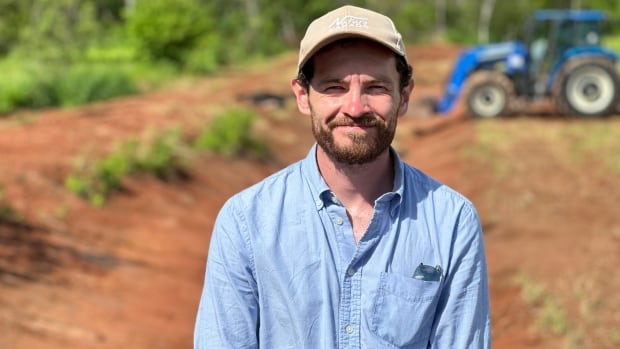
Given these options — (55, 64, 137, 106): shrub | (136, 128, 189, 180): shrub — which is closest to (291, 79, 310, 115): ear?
(136, 128, 189, 180): shrub

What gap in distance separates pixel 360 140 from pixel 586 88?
1557 cm

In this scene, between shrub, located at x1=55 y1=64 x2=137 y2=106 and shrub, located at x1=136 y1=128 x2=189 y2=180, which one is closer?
shrub, located at x1=136 y1=128 x2=189 y2=180

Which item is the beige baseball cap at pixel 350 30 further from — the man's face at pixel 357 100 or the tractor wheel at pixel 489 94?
the tractor wheel at pixel 489 94

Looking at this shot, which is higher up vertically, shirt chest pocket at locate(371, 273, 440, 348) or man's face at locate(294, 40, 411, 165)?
man's face at locate(294, 40, 411, 165)

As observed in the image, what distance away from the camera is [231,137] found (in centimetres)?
1673

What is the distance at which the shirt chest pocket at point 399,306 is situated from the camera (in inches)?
90.4

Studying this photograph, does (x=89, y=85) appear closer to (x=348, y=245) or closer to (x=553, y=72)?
(x=553, y=72)

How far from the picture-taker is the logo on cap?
7.43 ft

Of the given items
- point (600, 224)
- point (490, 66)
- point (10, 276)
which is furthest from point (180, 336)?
point (490, 66)

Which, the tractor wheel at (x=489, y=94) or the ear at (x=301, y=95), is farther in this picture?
the tractor wheel at (x=489, y=94)

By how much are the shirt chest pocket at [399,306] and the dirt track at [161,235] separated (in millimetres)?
5343

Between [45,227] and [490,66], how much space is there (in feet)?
36.8

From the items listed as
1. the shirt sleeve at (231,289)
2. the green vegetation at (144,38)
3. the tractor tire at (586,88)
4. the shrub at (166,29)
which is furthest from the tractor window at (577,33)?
the shirt sleeve at (231,289)

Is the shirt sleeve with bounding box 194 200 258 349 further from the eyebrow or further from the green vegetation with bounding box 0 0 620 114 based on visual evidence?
the green vegetation with bounding box 0 0 620 114
